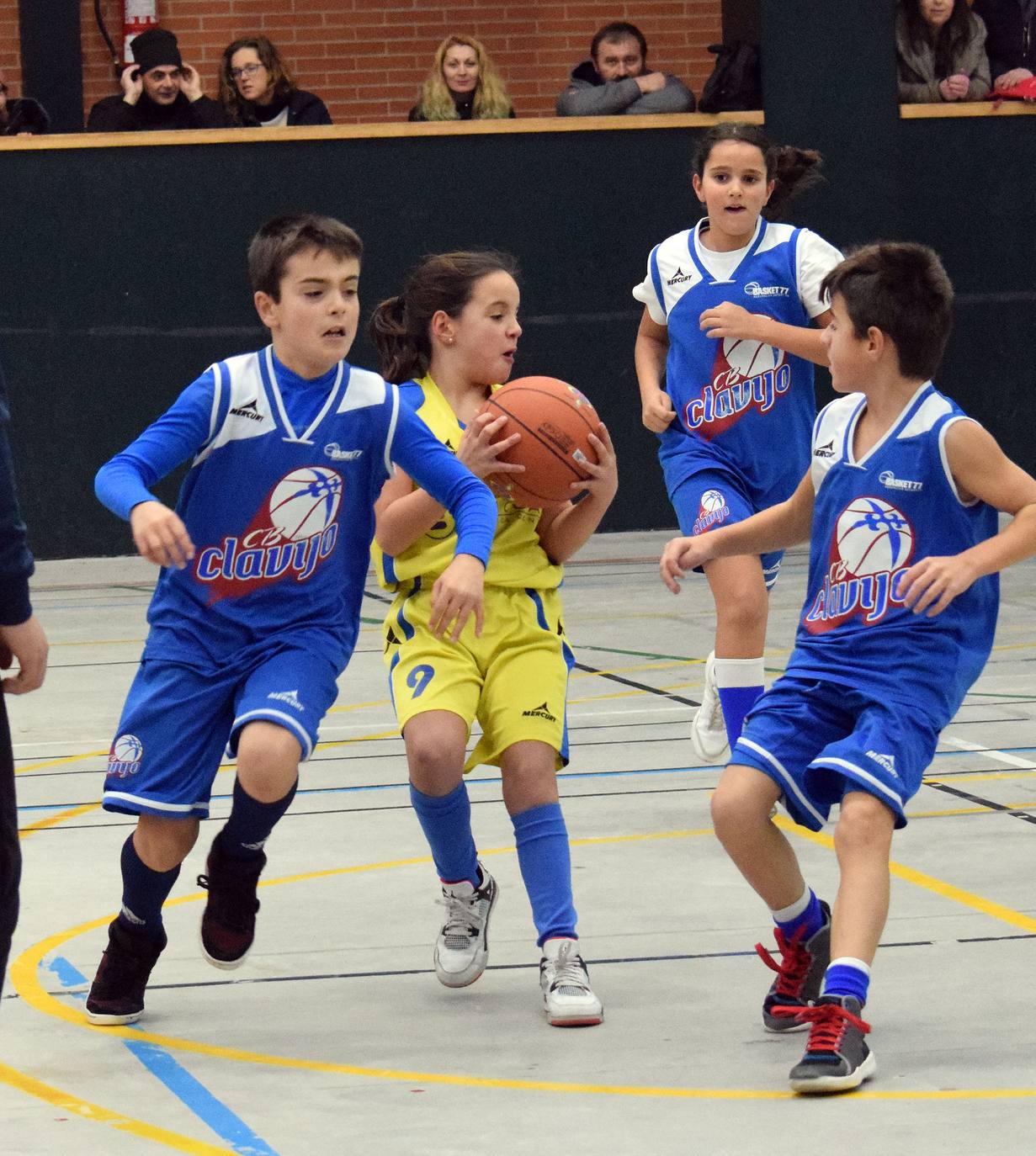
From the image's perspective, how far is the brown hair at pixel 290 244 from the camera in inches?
147

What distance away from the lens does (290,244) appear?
373 centimetres

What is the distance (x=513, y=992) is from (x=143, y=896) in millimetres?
727

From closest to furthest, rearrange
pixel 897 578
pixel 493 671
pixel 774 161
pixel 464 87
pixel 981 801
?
pixel 897 578
pixel 493 671
pixel 981 801
pixel 774 161
pixel 464 87

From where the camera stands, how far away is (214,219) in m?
11.3

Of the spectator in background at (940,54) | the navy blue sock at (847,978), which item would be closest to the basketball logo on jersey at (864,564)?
the navy blue sock at (847,978)

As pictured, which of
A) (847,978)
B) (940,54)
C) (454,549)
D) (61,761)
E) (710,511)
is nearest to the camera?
(847,978)

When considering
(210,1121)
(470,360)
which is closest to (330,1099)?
(210,1121)

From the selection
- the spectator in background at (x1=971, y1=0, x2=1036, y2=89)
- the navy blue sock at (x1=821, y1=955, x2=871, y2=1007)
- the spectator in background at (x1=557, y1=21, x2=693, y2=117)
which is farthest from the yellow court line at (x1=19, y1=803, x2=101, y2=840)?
the spectator in background at (x1=971, y1=0, x2=1036, y2=89)

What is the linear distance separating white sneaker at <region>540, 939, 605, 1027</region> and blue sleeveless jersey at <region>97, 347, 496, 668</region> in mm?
679

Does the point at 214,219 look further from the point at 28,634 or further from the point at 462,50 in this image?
the point at 28,634

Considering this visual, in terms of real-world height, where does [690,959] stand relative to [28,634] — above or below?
below

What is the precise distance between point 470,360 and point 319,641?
76 cm

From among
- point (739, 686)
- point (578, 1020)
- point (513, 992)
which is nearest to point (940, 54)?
point (739, 686)

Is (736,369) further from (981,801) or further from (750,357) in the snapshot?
(981,801)
